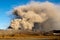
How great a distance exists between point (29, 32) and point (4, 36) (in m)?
2.06


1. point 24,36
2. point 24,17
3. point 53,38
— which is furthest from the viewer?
point 24,17

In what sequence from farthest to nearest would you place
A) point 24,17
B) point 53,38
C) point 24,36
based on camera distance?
point 24,17 < point 24,36 < point 53,38

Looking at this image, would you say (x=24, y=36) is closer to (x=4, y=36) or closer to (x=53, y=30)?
(x=4, y=36)

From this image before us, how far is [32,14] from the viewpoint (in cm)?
1388

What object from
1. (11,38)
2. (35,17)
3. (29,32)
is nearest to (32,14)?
(35,17)

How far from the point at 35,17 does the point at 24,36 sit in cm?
191

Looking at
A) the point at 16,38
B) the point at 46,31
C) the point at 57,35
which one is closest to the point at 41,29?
the point at 46,31

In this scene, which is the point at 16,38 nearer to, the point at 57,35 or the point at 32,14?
the point at 32,14

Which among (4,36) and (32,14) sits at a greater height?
(32,14)

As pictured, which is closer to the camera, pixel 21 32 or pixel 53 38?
pixel 53 38

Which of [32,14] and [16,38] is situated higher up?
[32,14]

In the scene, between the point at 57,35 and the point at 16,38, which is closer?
the point at 57,35

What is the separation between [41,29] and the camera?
1273cm

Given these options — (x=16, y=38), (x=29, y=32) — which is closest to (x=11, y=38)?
(x=16, y=38)
